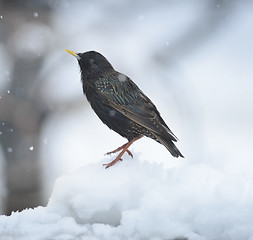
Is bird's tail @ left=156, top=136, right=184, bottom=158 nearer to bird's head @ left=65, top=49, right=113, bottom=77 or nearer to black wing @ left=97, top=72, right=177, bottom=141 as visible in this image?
black wing @ left=97, top=72, right=177, bottom=141

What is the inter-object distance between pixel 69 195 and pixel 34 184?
268cm

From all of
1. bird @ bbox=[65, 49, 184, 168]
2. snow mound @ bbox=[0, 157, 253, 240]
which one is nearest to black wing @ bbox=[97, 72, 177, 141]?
bird @ bbox=[65, 49, 184, 168]

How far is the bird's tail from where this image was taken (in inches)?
133

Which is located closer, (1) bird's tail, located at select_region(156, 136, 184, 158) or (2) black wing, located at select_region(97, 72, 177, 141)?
(1) bird's tail, located at select_region(156, 136, 184, 158)

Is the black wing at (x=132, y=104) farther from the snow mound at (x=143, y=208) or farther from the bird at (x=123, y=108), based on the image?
the snow mound at (x=143, y=208)

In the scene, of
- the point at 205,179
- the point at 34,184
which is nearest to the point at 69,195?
the point at 205,179

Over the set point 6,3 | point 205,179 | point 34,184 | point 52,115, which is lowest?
point 205,179

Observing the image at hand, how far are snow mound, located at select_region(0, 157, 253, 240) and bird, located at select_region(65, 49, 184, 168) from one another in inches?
26.5

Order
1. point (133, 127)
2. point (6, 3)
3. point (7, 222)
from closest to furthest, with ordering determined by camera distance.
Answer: point (7, 222), point (133, 127), point (6, 3)

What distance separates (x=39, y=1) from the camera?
515 cm

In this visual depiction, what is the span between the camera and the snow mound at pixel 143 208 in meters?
2.39

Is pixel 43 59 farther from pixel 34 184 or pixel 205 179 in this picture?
pixel 205 179

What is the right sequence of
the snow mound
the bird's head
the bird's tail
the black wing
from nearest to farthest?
the snow mound, the bird's tail, the black wing, the bird's head

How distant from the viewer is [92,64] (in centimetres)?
367
